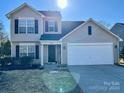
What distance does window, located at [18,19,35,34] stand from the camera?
25.2 metres

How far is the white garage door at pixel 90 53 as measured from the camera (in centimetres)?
2467

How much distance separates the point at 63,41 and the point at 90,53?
10.8 ft

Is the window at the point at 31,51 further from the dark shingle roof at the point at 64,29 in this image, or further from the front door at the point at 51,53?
the front door at the point at 51,53

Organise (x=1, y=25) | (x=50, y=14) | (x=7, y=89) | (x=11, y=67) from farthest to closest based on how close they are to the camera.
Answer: (x=1, y=25), (x=50, y=14), (x=11, y=67), (x=7, y=89)

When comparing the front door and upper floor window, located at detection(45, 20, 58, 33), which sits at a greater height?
upper floor window, located at detection(45, 20, 58, 33)

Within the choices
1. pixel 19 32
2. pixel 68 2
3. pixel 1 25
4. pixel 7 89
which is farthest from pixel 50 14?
pixel 1 25

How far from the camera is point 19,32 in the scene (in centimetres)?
2534

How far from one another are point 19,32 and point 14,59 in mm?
3244

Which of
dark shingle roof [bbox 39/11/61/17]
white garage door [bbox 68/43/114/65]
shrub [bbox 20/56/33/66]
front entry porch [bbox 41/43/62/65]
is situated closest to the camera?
shrub [bbox 20/56/33/66]

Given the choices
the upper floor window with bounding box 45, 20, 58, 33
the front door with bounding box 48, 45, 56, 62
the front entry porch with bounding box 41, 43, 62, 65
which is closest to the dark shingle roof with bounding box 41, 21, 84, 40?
the upper floor window with bounding box 45, 20, 58, 33

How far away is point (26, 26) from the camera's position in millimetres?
25250

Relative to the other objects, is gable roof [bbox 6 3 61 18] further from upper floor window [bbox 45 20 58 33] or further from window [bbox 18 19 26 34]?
window [bbox 18 19 26 34]

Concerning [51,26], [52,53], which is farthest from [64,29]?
[52,53]

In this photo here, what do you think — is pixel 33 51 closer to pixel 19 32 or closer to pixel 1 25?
pixel 19 32
